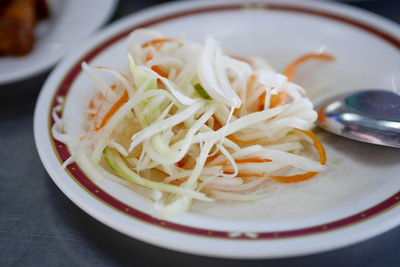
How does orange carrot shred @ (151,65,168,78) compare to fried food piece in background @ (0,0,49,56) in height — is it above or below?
above

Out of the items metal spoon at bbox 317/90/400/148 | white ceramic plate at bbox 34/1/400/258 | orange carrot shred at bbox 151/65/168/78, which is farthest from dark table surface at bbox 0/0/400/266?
orange carrot shred at bbox 151/65/168/78

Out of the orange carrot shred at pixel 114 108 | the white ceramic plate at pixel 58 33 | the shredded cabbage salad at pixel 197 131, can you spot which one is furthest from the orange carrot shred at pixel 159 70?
the white ceramic plate at pixel 58 33

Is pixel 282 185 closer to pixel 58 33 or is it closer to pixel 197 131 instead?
pixel 197 131

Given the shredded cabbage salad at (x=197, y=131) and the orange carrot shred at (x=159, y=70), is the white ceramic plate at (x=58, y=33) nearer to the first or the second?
the shredded cabbage salad at (x=197, y=131)

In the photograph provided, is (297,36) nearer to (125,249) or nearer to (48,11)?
(125,249)

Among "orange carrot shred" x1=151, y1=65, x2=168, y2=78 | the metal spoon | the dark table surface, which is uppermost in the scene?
the metal spoon

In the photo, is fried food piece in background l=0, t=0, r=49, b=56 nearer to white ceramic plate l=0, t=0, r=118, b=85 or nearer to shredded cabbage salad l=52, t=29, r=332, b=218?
white ceramic plate l=0, t=0, r=118, b=85

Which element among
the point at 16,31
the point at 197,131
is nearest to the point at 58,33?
the point at 16,31
